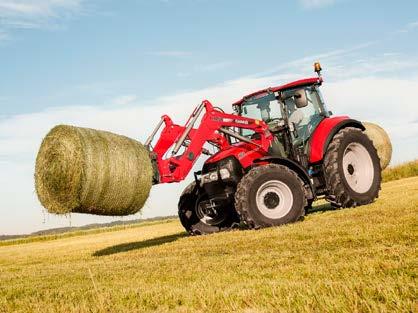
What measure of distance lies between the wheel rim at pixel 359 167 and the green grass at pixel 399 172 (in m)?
13.0

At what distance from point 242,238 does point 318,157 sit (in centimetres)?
281

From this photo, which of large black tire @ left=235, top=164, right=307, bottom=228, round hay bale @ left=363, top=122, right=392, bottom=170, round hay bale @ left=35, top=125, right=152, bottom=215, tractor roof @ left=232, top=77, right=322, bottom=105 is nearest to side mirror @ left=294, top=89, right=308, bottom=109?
tractor roof @ left=232, top=77, right=322, bottom=105

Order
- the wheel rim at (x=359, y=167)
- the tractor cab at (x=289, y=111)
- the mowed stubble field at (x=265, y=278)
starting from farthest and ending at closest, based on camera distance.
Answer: the wheel rim at (x=359, y=167) < the tractor cab at (x=289, y=111) < the mowed stubble field at (x=265, y=278)

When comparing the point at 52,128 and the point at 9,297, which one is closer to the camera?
the point at 9,297

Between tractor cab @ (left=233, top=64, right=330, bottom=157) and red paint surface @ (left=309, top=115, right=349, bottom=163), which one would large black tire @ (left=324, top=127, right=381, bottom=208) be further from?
tractor cab @ (left=233, top=64, right=330, bottom=157)

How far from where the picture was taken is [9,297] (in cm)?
519

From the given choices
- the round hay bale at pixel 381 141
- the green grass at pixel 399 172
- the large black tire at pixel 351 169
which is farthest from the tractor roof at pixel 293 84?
the green grass at pixel 399 172

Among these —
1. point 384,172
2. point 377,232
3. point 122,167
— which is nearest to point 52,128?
point 122,167

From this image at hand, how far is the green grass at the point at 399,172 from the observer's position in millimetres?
23031

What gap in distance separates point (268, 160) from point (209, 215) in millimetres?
1940

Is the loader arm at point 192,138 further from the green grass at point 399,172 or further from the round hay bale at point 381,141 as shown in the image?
the green grass at point 399,172

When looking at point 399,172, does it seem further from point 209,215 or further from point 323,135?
point 209,215

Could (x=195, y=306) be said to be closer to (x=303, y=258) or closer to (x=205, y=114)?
(x=303, y=258)

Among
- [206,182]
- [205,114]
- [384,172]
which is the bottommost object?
[384,172]
